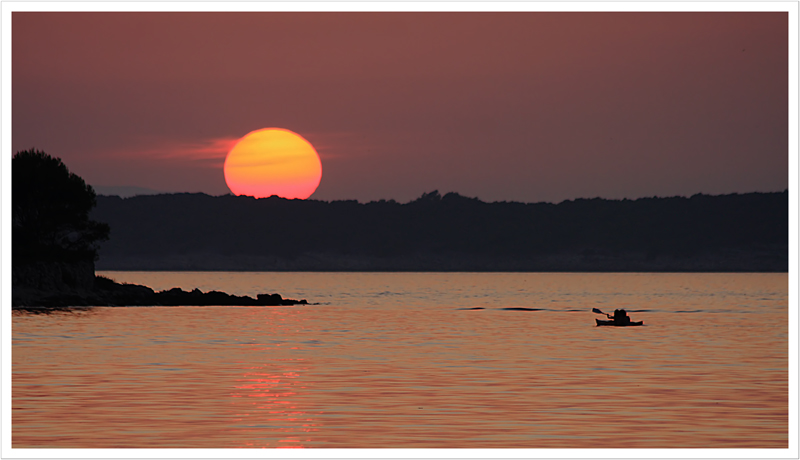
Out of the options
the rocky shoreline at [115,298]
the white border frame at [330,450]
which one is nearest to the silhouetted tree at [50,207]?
the rocky shoreline at [115,298]

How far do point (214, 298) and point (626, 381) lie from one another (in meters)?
62.7

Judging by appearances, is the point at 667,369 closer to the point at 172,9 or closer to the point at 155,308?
the point at 172,9

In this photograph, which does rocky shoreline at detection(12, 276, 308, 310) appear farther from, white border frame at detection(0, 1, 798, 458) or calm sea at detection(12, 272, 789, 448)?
white border frame at detection(0, 1, 798, 458)

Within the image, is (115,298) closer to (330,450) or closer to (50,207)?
(50,207)

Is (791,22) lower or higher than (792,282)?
higher

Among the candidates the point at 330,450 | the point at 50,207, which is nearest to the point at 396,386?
the point at 330,450

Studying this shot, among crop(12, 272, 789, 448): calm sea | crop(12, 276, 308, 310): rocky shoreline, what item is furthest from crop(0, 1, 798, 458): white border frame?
crop(12, 276, 308, 310): rocky shoreline

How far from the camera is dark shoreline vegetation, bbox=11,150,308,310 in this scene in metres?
82.2

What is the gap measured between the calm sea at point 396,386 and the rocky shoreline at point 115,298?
21.8 metres

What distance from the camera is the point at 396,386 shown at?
104 feet

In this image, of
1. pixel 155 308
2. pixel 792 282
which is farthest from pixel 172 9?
pixel 155 308

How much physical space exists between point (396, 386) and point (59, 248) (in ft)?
196

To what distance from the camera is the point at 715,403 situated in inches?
1134

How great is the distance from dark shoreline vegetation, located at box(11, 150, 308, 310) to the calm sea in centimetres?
2435
